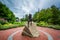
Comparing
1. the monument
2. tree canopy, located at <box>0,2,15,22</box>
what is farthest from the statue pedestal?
tree canopy, located at <box>0,2,15,22</box>

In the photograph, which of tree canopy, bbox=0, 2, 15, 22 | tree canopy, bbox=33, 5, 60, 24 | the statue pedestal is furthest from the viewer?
tree canopy, bbox=0, 2, 15, 22

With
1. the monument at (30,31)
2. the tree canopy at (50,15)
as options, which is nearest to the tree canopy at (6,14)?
the tree canopy at (50,15)

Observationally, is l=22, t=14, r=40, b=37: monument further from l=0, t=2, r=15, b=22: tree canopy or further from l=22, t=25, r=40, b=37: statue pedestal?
l=0, t=2, r=15, b=22: tree canopy

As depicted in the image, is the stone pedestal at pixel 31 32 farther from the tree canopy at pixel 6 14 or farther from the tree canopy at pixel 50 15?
the tree canopy at pixel 6 14

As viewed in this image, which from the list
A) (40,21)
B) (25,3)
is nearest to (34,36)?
(25,3)

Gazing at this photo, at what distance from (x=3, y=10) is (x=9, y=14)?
0.92m

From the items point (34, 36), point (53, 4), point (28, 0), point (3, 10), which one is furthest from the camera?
point (3, 10)

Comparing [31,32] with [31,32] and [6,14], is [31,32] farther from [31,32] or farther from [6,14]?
[6,14]

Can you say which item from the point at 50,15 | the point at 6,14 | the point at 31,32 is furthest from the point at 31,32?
the point at 6,14

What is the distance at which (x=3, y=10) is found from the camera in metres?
16.4

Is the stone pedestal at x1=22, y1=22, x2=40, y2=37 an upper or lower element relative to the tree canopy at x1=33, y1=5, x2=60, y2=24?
lower

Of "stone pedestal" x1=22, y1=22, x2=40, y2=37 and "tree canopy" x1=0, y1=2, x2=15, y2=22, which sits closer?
"stone pedestal" x1=22, y1=22, x2=40, y2=37

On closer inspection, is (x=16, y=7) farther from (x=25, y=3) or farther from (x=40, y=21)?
(x=40, y=21)

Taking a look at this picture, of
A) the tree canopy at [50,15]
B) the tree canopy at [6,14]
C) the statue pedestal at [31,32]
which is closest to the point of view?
the statue pedestal at [31,32]
